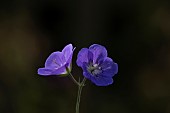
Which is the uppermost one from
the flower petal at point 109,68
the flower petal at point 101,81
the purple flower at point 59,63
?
the purple flower at point 59,63

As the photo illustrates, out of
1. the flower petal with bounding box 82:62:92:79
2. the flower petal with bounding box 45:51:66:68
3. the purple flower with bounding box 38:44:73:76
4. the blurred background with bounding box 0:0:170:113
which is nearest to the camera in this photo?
the flower petal with bounding box 82:62:92:79

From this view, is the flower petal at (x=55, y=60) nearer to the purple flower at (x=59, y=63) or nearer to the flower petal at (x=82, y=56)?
the purple flower at (x=59, y=63)

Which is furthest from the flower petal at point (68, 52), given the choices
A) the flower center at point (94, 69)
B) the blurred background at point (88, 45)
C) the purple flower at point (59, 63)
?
the blurred background at point (88, 45)

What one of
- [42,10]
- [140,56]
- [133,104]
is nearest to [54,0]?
[42,10]

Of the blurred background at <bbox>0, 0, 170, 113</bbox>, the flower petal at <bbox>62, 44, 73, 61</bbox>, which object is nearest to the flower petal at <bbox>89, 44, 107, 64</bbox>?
the flower petal at <bbox>62, 44, 73, 61</bbox>

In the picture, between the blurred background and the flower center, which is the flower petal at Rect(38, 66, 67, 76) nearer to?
the flower center

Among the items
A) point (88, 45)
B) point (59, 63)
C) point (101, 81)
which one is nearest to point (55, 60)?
point (59, 63)

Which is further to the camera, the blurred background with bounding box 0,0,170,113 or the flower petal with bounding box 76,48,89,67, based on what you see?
the blurred background with bounding box 0,0,170,113
